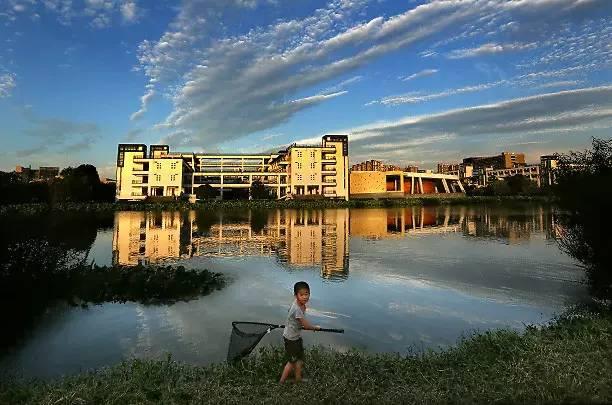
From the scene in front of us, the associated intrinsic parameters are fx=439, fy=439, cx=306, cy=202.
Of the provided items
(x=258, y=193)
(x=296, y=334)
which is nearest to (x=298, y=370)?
(x=296, y=334)

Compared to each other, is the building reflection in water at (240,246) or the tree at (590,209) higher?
the tree at (590,209)

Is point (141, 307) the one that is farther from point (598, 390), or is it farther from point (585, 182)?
point (585, 182)

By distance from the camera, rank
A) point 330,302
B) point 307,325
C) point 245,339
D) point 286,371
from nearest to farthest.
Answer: point 307,325
point 286,371
point 245,339
point 330,302

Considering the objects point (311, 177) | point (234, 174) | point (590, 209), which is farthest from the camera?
point (234, 174)

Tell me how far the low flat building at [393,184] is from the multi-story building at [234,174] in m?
13.4

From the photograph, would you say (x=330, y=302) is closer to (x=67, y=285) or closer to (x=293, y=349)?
(x=293, y=349)

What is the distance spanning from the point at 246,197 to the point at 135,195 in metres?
27.4

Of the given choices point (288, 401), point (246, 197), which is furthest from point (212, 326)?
point (246, 197)

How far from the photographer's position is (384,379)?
6703 mm

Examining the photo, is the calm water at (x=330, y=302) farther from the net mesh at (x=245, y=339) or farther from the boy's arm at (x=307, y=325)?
the boy's arm at (x=307, y=325)

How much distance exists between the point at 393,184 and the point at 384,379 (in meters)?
131

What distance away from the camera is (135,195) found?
358 ft

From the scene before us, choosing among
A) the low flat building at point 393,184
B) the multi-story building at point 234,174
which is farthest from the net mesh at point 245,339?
the low flat building at point 393,184

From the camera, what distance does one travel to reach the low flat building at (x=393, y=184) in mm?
125787
